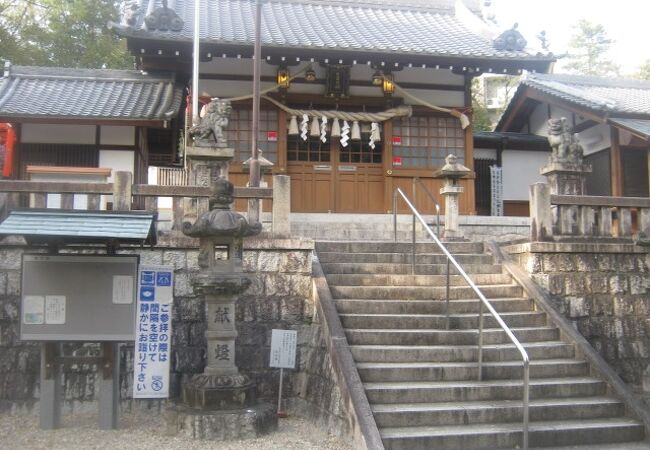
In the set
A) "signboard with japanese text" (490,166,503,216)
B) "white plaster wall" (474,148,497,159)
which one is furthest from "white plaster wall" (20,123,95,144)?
"signboard with japanese text" (490,166,503,216)

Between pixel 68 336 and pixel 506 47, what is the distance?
12154mm

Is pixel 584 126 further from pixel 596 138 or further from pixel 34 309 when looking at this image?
pixel 34 309

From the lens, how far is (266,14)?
1622 cm

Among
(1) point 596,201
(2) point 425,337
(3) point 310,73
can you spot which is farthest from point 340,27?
(2) point 425,337

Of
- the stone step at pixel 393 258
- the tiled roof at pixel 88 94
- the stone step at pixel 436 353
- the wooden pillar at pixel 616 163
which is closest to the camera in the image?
the stone step at pixel 436 353

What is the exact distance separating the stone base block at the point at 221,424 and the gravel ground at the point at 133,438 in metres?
0.08

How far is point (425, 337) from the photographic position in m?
7.11

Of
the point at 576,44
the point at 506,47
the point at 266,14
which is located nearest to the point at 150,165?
the point at 266,14

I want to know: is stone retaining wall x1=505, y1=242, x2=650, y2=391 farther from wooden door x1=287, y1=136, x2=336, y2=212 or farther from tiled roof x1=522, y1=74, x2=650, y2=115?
tiled roof x1=522, y1=74, x2=650, y2=115

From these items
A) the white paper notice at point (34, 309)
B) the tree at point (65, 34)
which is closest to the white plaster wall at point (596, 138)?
the white paper notice at point (34, 309)

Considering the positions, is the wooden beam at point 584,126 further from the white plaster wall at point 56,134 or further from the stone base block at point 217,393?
the stone base block at point 217,393

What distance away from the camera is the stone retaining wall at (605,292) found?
831 centimetres

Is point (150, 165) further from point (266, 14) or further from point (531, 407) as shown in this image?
point (531, 407)

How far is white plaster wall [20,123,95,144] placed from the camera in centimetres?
1206
